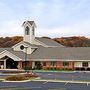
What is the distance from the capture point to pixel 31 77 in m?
52.8

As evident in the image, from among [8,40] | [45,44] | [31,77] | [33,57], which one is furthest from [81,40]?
[31,77]

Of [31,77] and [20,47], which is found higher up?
[20,47]

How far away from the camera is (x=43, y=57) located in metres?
80.0

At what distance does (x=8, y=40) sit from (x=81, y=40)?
28.1 m

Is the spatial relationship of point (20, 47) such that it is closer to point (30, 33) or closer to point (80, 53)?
point (30, 33)

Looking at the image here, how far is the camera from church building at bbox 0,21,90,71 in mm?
77688

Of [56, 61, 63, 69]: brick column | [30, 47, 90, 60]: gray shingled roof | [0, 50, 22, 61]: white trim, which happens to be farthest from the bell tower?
[56, 61, 63, 69]: brick column

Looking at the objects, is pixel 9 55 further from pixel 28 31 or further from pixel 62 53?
pixel 62 53

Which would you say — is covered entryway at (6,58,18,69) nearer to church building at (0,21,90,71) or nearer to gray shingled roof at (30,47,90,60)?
church building at (0,21,90,71)

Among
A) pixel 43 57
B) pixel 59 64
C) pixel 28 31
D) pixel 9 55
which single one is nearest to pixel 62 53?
pixel 59 64

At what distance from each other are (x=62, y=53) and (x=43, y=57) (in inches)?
170

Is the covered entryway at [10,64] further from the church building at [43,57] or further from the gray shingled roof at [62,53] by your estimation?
the gray shingled roof at [62,53]

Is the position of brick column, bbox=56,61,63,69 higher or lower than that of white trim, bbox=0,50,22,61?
lower

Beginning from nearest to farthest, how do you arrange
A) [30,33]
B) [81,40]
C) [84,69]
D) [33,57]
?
[84,69] → [33,57] → [30,33] → [81,40]
